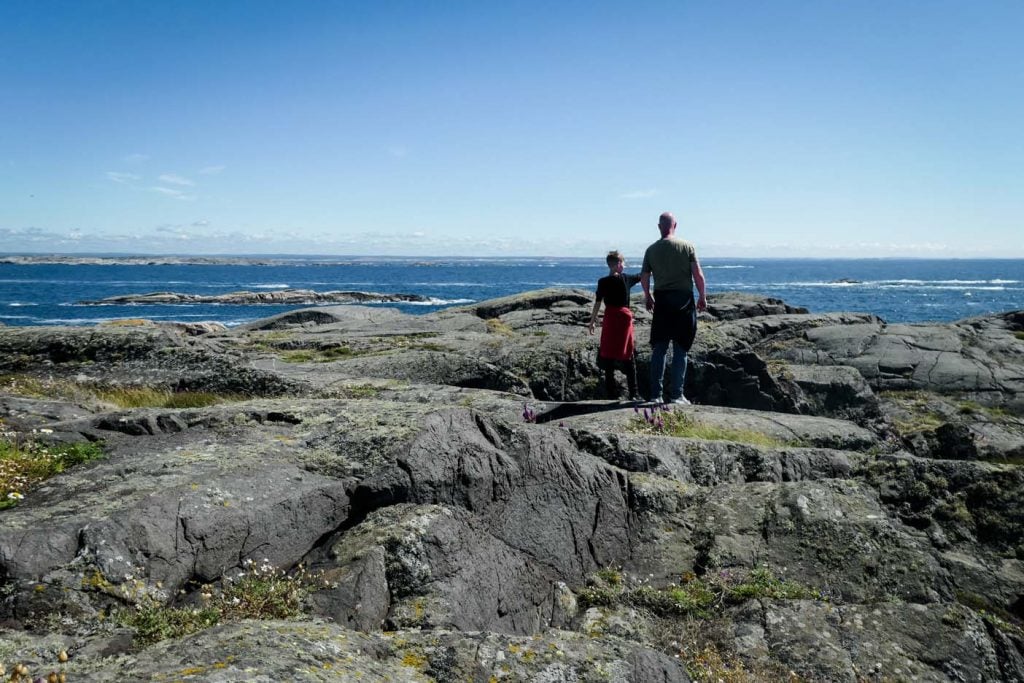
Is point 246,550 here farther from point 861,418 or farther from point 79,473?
point 861,418

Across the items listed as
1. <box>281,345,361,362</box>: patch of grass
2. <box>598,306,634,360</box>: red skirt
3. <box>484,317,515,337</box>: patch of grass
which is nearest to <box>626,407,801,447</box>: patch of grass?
<box>598,306,634,360</box>: red skirt

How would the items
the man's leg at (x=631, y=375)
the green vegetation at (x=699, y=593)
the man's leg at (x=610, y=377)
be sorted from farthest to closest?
1. the man's leg at (x=610, y=377)
2. the man's leg at (x=631, y=375)
3. the green vegetation at (x=699, y=593)

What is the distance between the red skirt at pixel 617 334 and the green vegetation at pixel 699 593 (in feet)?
23.5

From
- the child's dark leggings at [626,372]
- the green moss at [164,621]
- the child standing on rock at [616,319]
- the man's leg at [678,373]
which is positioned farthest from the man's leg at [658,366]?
the green moss at [164,621]

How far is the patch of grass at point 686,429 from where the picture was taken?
12609mm

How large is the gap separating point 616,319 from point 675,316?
54.6 inches

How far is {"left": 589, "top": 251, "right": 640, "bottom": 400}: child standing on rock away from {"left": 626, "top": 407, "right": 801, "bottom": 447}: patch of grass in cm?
205

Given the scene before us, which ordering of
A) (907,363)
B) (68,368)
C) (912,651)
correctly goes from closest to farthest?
(912,651)
(68,368)
(907,363)

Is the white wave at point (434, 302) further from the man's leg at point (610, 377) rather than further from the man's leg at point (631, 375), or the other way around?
the man's leg at point (631, 375)

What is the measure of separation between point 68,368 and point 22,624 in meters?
11.4

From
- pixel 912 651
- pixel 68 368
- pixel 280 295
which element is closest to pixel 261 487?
pixel 912 651

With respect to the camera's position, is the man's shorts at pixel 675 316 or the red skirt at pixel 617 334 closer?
the man's shorts at pixel 675 316

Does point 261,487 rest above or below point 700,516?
above

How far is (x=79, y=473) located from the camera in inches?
305
